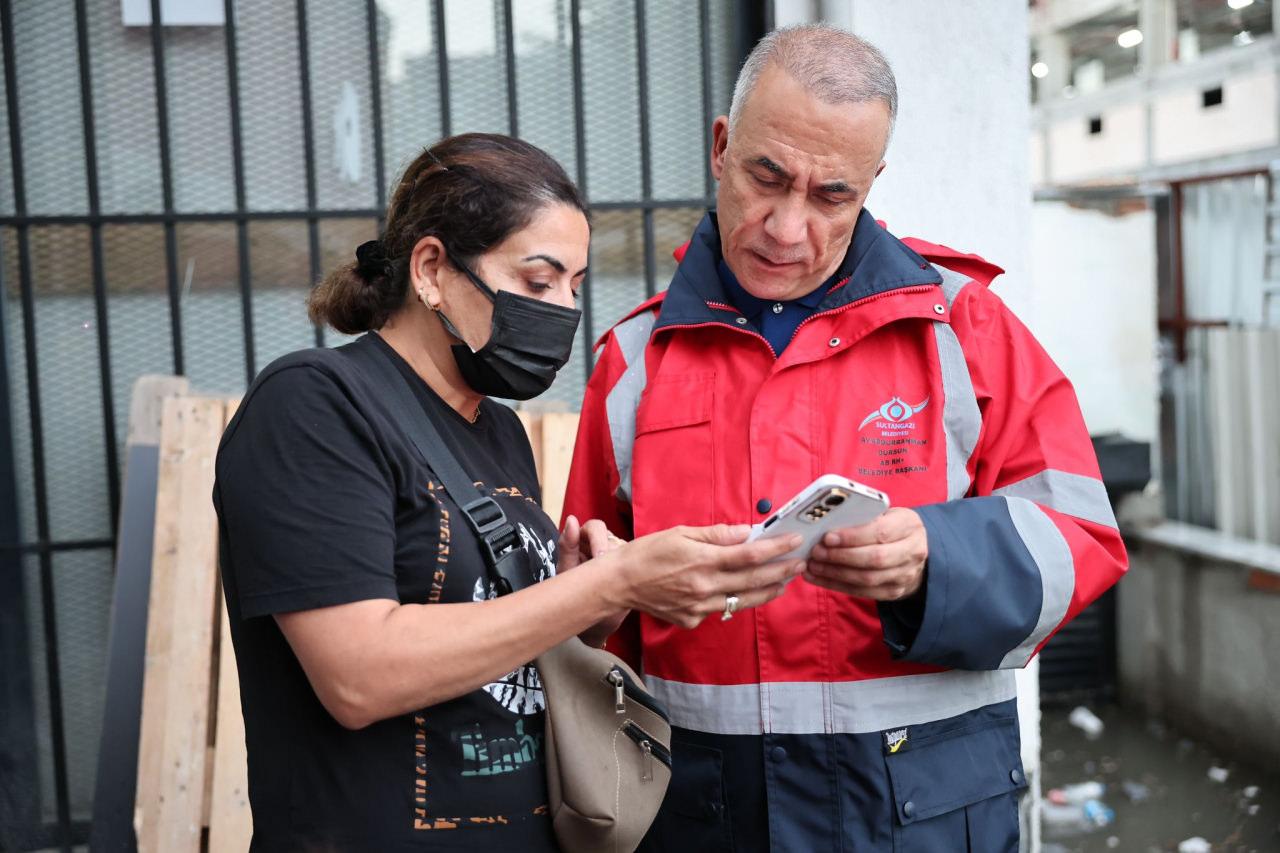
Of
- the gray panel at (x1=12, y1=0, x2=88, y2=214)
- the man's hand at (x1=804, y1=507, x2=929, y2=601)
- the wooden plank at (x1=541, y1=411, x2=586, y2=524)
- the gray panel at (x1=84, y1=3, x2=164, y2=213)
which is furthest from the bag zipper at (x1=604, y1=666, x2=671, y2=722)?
the gray panel at (x1=12, y1=0, x2=88, y2=214)

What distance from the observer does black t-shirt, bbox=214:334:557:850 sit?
4.53 feet

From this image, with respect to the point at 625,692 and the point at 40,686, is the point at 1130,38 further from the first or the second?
the point at 625,692

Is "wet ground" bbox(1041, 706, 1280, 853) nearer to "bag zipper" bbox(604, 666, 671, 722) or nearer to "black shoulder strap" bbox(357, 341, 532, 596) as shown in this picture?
"bag zipper" bbox(604, 666, 671, 722)

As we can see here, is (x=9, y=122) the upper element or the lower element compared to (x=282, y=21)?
lower

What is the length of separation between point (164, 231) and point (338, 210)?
21.5 inches

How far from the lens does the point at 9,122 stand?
341 cm

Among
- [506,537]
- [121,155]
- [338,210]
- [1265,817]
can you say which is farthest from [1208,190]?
[506,537]

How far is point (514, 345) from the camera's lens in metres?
1.71

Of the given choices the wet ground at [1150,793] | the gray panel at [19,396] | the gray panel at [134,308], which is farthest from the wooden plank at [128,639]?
the wet ground at [1150,793]

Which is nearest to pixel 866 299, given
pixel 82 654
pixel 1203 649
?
pixel 82 654

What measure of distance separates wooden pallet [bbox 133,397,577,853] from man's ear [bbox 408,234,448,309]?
1700mm

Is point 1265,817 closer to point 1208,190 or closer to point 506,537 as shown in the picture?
point 1208,190

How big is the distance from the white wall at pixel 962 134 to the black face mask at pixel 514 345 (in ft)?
6.57

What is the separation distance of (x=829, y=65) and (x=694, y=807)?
4.09 ft
